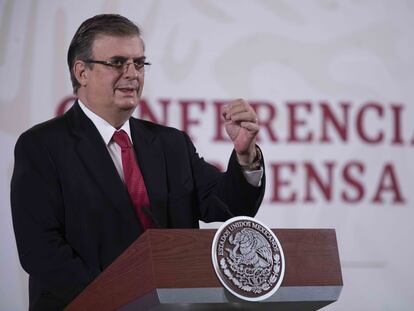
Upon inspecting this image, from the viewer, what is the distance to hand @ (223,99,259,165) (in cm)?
194

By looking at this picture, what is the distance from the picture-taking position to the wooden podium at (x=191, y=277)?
1593 millimetres

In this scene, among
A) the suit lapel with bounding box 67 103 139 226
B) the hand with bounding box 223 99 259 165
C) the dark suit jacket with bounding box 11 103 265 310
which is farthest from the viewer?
the suit lapel with bounding box 67 103 139 226

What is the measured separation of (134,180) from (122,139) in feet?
0.45

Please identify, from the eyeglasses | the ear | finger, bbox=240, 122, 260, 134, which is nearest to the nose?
the eyeglasses

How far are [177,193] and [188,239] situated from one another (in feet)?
2.31

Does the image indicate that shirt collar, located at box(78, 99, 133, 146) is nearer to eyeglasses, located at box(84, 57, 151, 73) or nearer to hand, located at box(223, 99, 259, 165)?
eyeglasses, located at box(84, 57, 151, 73)

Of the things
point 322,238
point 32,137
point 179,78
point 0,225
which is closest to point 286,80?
point 179,78

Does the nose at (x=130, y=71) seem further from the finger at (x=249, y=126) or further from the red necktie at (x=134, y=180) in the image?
the finger at (x=249, y=126)

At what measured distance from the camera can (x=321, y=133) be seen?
3541mm

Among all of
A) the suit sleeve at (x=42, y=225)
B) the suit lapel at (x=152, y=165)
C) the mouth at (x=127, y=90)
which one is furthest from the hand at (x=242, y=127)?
the suit sleeve at (x=42, y=225)

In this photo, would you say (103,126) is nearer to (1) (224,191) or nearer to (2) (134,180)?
(2) (134,180)

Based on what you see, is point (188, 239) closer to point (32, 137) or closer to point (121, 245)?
point (121, 245)

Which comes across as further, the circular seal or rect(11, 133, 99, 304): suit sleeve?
rect(11, 133, 99, 304): suit sleeve

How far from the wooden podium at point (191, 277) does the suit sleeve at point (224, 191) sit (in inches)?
14.2
